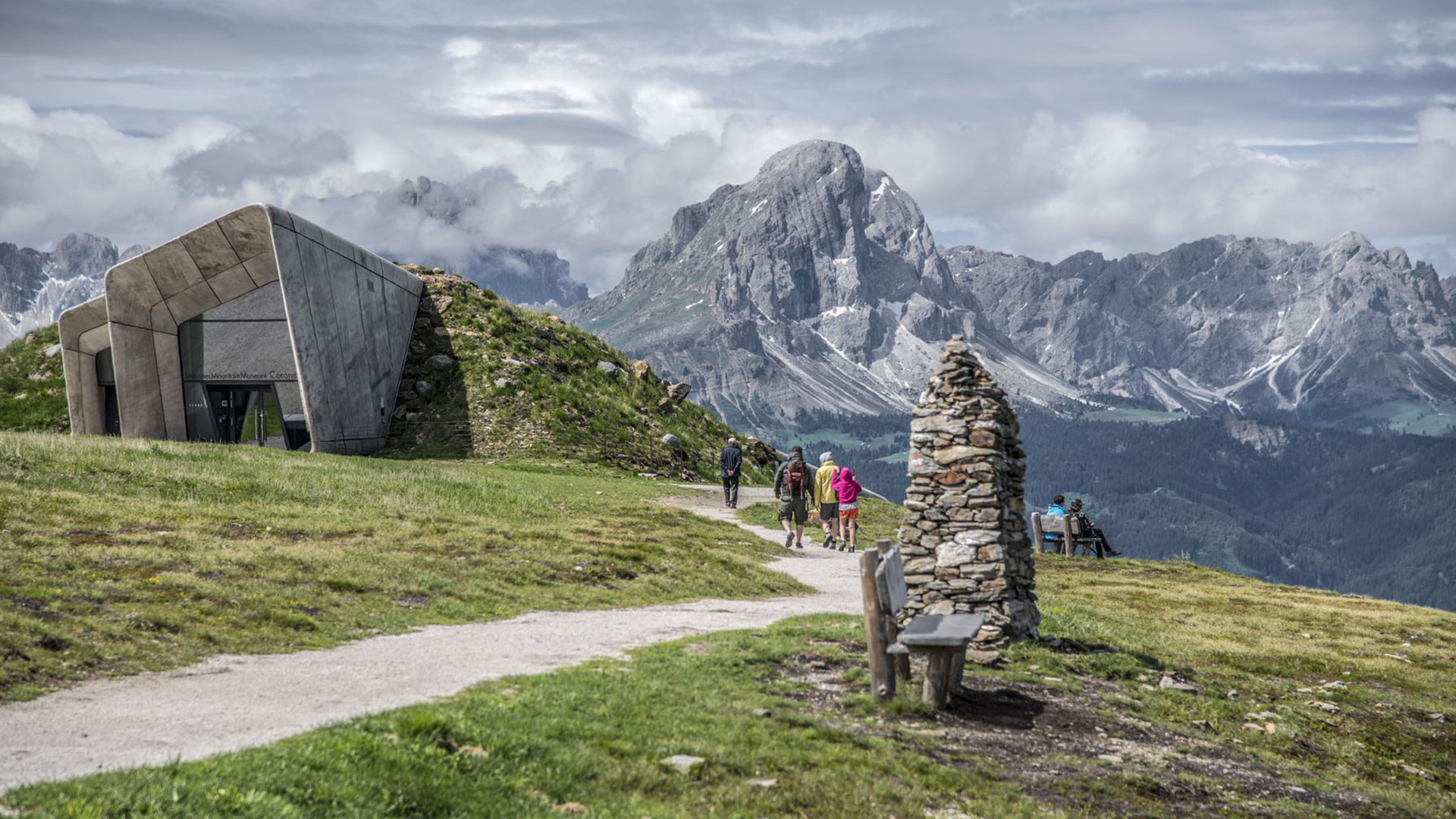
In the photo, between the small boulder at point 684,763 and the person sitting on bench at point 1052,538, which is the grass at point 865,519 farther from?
the small boulder at point 684,763

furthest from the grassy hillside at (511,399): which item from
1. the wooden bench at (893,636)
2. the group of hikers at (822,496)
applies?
the wooden bench at (893,636)

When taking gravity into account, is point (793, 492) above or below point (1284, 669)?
above

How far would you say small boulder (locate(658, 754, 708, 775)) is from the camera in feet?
37.5

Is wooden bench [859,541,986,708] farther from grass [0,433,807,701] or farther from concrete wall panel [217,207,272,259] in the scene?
concrete wall panel [217,207,272,259]

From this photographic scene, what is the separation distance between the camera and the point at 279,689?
43.8 feet

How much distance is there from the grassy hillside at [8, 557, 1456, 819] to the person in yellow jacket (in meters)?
12.4

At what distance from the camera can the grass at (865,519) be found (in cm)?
4109

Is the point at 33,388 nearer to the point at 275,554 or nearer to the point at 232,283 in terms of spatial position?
the point at 232,283

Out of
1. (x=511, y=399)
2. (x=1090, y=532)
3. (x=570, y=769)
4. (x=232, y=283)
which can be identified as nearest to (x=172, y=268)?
(x=232, y=283)

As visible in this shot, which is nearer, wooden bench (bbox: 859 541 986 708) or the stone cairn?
wooden bench (bbox: 859 541 986 708)

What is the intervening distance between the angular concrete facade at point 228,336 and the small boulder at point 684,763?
146ft

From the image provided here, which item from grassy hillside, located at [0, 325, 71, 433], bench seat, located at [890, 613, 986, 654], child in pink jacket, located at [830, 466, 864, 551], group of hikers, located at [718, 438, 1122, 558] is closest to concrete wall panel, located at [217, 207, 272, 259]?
grassy hillside, located at [0, 325, 71, 433]

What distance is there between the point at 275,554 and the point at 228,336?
1457 inches

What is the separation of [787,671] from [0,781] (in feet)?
33.3
